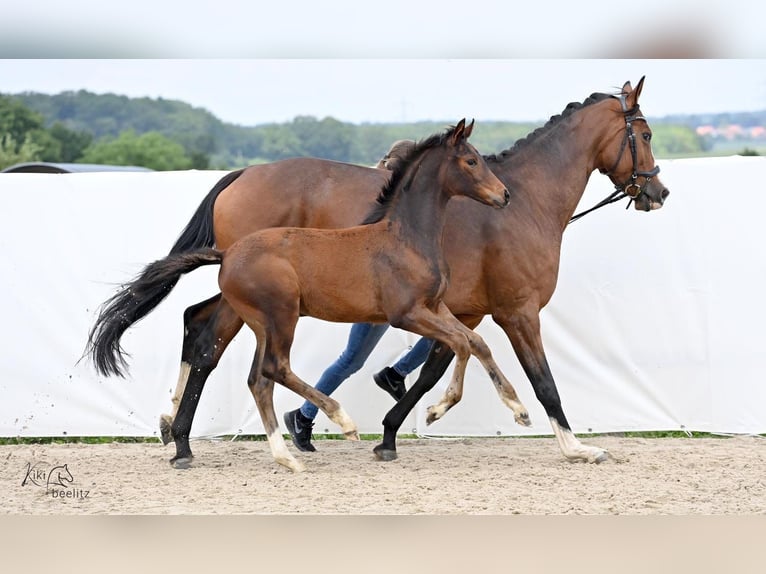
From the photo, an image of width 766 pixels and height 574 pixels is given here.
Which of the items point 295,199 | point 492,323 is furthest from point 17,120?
point 295,199

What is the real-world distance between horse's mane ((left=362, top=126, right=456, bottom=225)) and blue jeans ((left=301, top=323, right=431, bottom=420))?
38.9 inches

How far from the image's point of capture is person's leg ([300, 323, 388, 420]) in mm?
6230

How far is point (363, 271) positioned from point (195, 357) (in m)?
1.16

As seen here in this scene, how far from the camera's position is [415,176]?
5.39 meters

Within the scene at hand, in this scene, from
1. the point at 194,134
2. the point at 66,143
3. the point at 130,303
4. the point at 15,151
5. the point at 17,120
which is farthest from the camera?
the point at 194,134

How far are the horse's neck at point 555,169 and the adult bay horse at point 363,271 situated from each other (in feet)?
1.87

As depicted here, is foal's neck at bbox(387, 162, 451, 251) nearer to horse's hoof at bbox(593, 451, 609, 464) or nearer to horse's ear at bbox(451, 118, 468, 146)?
horse's ear at bbox(451, 118, 468, 146)

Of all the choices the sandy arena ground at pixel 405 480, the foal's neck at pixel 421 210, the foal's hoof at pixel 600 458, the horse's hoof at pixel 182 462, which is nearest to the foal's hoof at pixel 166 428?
the sandy arena ground at pixel 405 480

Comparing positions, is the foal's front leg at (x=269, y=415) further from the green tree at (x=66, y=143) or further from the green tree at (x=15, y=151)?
the green tree at (x=66, y=143)

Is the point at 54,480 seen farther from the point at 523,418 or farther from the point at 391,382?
the point at 523,418

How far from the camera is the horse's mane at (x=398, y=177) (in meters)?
5.38

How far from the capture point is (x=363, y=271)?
17.1ft

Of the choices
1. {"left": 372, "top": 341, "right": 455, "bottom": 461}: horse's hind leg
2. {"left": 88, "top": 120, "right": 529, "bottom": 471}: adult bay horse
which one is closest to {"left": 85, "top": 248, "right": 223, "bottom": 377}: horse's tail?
{"left": 88, "top": 120, "right": 529, "bottom": 471}: adult bay horse

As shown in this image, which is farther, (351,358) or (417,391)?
(351,358)
